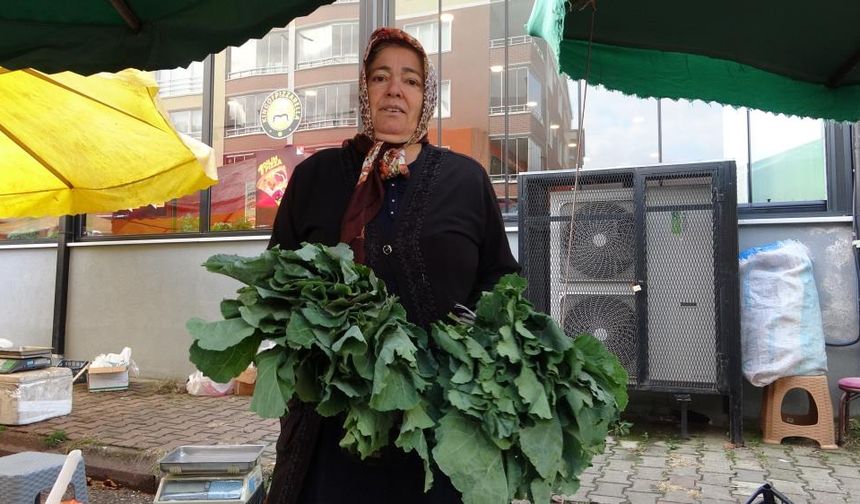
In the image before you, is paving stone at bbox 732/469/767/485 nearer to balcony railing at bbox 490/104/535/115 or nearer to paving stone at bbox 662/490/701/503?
paving stone at bbox 662/490/701/503

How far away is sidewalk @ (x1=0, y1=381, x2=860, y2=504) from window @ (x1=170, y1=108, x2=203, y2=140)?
3806mm

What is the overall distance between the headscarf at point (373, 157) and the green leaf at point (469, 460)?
52cm

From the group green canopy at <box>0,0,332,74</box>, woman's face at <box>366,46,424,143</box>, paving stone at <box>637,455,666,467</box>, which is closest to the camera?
woman's face at <box>366,46,424,143</box>

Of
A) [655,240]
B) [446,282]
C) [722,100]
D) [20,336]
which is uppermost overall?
[722,100]

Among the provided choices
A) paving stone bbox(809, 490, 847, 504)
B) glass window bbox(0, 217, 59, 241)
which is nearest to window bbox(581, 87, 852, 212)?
paving stone bbox(809, 490, 847, 504)

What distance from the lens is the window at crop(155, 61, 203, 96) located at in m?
8.17

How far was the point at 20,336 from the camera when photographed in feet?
29.0

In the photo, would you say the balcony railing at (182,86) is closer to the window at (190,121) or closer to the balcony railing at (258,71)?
the window at (190,121)

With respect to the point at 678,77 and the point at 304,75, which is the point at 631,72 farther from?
the point at 304,75

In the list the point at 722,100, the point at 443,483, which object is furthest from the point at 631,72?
the point at 443,483

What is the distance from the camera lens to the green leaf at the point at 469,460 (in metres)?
1.16

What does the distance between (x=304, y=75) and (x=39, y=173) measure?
4.60 m

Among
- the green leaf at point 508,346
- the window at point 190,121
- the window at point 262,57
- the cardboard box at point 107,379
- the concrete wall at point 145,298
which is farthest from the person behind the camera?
the window at point 190,121

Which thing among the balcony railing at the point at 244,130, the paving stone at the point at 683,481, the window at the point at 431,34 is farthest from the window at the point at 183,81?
the paving stone at the point at 683,481
